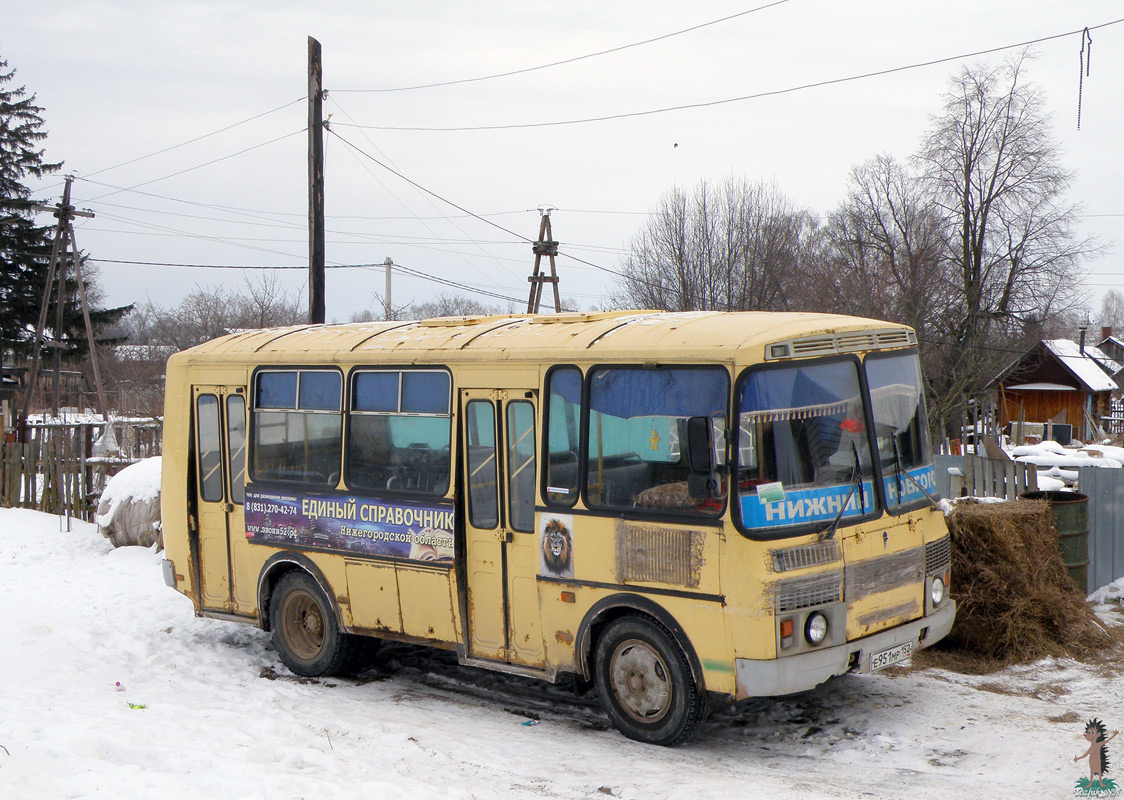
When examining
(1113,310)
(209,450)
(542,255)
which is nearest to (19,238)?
(542,255)

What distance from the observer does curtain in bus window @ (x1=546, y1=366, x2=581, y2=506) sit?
6.60 m

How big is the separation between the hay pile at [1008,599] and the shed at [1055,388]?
41449 millimetres

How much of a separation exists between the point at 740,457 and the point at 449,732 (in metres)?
2.61

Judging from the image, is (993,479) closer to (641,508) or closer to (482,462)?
(641,508)

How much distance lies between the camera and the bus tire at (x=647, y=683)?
6164 mm

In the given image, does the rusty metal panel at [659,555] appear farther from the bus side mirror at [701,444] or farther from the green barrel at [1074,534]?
the green barrel at [1074,534]

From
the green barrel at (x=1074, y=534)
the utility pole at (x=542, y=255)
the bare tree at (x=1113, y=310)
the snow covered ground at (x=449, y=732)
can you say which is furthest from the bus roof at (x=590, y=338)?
the bare tree at (x=1113, y=310)

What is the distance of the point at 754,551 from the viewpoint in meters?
5.75

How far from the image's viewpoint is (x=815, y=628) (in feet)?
19.5

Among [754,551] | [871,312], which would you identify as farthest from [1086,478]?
[871,312]

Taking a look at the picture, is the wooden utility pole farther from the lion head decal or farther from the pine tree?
the pine tree

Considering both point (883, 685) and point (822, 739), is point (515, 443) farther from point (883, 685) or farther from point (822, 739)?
point (883, 685)

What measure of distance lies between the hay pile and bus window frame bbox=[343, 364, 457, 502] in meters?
4.03

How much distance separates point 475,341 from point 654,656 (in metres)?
2.55
